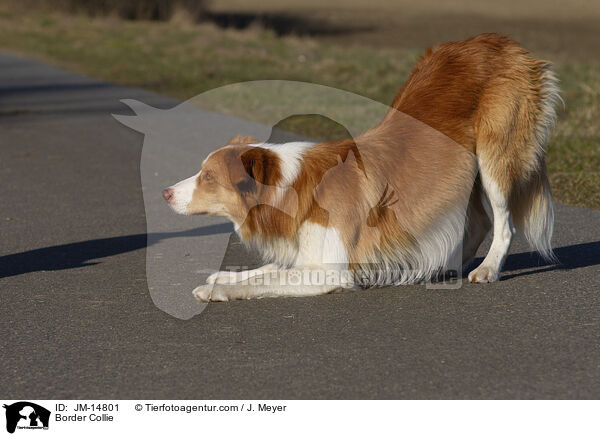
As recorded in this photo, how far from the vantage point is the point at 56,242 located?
24.3 ft

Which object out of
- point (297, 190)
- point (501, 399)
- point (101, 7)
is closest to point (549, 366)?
point (501, 399)

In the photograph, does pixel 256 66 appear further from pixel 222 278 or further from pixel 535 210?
pixel 222 278

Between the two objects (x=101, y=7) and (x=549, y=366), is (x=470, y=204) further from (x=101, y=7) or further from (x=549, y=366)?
(x=101, y=7)

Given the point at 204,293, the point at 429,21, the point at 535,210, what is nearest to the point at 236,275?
the point at 204,293

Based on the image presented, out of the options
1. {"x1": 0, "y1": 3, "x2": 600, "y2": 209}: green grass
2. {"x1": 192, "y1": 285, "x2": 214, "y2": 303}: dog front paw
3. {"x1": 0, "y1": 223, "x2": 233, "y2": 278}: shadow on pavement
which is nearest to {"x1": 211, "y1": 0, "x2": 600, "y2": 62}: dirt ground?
{"x1": 0, "y1": 3, "x2": 600, "y2": 209}: green grass

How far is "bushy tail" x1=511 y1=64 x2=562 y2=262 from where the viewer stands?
6.11 m

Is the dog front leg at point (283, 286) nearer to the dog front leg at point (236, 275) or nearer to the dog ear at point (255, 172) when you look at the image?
the dog front leg at point (236, 275)

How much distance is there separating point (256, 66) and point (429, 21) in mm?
25720

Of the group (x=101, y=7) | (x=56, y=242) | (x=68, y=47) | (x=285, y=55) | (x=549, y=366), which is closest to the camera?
(x=549, y=366)

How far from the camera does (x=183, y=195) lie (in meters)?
5.79

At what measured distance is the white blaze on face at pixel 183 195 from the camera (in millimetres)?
5770

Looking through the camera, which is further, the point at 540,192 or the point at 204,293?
the point at 540,192

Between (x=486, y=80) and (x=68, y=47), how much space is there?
25.2m
